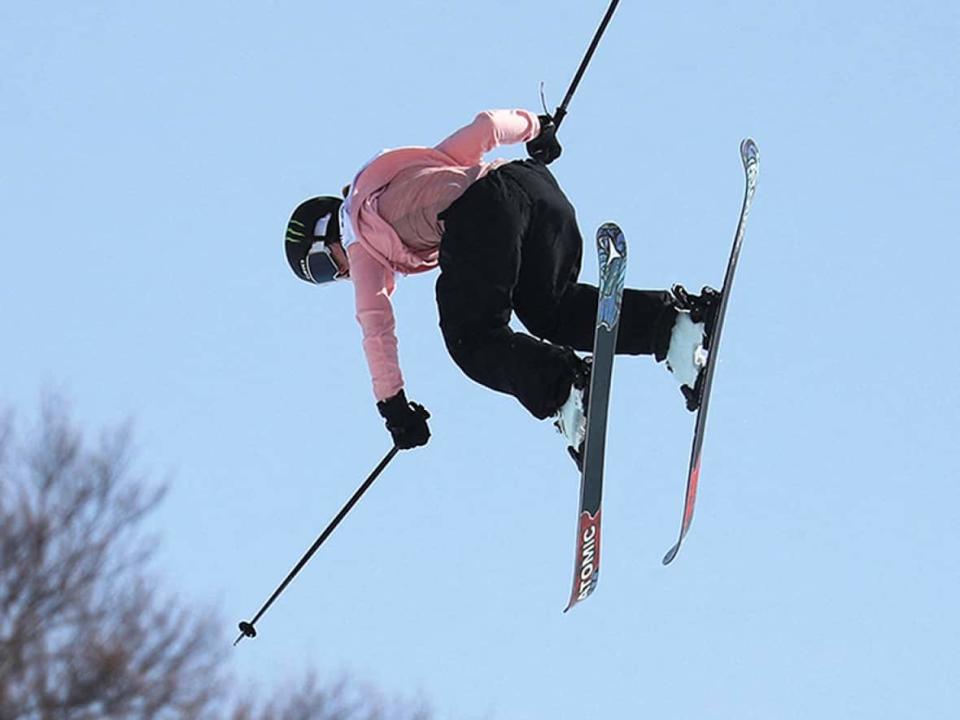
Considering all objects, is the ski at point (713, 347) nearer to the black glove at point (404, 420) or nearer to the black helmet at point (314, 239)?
the black glove at point (404, 420)

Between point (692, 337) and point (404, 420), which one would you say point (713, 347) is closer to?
point (692, 337)

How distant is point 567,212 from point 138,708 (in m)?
6.67

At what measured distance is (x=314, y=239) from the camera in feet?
23.6

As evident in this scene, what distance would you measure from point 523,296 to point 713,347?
735 millimetres

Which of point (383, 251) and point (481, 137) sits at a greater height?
point (481, 137)

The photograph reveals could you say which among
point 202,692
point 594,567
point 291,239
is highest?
point 202,692

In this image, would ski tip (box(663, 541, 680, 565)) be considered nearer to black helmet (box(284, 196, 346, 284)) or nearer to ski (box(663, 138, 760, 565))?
ski (box(663, 138, 760, 565))

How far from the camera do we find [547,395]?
6.34 meters

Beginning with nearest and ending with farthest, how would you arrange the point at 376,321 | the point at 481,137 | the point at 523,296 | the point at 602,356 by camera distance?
the point at 602,356, the point at 523,296, the point at 376,321, the point at 481,137

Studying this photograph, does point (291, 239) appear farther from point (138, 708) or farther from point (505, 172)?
point (138, 708)

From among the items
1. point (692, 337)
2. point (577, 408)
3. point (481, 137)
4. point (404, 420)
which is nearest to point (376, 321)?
point (404, 420)

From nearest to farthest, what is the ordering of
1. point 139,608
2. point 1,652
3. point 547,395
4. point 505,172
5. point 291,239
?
1. point 547,395
2. point 505,172
3. point 291,239
4. point 1,652
5. point 139,608

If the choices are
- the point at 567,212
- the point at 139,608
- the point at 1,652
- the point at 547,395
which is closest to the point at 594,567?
the point at 547,395

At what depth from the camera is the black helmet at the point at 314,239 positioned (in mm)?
7164
